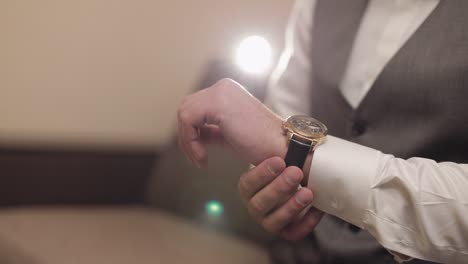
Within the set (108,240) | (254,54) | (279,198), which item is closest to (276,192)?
(279,198)

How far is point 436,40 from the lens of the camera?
0.73 meters

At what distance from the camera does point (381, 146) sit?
0.80 meters

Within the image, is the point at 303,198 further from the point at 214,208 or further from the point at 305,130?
the point at 214,208

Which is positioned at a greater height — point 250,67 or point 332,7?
point 332,7

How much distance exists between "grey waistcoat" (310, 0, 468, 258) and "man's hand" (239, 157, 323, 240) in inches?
3.9

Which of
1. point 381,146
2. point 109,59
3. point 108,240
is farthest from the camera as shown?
point 109,59

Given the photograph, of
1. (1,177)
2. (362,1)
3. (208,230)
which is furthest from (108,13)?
(362,1)

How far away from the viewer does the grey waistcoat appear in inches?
28.1

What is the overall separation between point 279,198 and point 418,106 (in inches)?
10.0

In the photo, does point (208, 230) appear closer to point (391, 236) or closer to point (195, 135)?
point (195, 135)

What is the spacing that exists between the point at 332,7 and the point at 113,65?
86cm

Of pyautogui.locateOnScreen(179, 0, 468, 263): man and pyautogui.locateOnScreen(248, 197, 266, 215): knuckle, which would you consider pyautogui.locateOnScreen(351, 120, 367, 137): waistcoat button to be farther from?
pyautogui.locateOnScreen(248, 197, 266, 215): knuckle

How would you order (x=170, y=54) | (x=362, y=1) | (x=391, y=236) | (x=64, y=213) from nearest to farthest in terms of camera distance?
(x=391, y=236)
(x=362, y=1)
(x=64, y=213)
(x=170, y=54)

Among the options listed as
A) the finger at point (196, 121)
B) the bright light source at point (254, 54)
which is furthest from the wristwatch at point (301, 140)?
the bright light source at point (254, 54)
